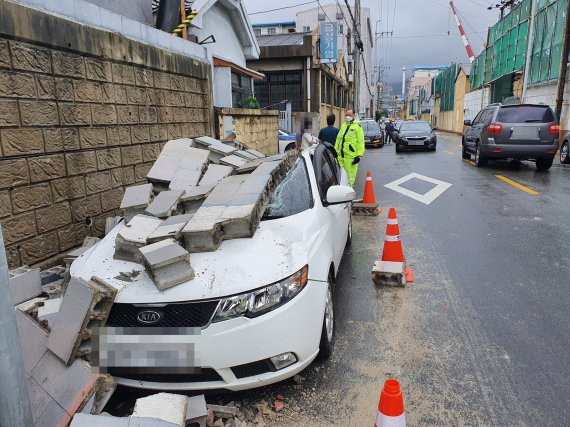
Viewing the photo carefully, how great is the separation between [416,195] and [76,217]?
7137mm

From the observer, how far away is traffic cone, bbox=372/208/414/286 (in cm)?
475

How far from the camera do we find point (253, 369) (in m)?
2.73

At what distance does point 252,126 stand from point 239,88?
2.96 meters

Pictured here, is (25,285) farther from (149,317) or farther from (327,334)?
(327,334)

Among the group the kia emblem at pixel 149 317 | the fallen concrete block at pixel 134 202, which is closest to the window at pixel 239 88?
the fallen concrete block at pixel 134 202

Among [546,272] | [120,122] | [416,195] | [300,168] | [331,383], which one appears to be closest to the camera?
[331,383]

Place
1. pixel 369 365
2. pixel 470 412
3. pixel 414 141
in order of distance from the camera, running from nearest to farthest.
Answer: pixel 470 412 → pixel 369 365 → pixel 414 141

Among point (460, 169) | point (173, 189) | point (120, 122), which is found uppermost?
point (120, 122)

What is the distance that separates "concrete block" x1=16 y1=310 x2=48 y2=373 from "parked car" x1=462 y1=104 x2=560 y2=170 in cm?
1269

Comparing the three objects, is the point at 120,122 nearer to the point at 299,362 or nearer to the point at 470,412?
the point at 299,362

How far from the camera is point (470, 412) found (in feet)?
9.03

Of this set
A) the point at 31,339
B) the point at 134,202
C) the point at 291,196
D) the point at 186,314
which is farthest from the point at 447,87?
the point at 31,339

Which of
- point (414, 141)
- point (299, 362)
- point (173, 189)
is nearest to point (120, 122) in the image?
point (173, 189)

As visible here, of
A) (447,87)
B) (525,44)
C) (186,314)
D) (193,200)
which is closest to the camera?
(186,314)
